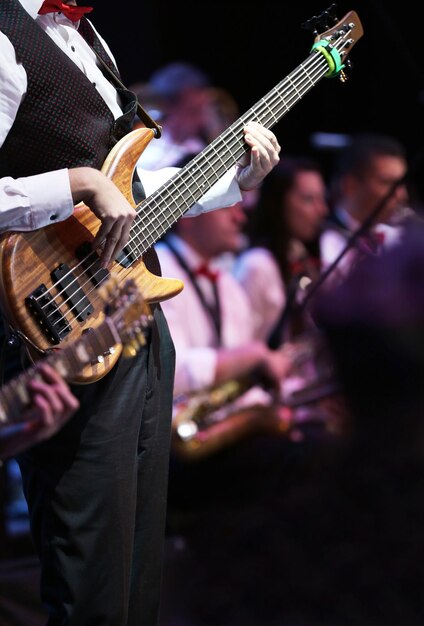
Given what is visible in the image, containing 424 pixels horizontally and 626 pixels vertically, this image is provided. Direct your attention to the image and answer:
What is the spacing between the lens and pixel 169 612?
3.20m

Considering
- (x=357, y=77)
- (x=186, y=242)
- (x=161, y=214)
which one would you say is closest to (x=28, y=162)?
(x=161, y=214)

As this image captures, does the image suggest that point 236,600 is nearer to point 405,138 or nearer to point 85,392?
point 85,392

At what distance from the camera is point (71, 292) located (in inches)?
68.2

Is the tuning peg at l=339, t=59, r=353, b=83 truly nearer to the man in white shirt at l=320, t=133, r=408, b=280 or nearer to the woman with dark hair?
the woman with dark hair

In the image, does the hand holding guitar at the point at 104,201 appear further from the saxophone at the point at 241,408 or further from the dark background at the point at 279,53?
the dark background at the point at 279,53

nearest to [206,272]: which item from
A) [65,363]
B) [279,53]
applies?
[279,53]

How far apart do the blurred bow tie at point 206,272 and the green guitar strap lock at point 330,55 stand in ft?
6.46

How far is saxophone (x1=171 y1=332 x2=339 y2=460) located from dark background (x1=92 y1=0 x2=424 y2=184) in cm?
117

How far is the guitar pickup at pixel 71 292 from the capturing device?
1.72 metres

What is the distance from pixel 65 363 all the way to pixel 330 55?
3.91ft

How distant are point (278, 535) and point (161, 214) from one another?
2641 mm

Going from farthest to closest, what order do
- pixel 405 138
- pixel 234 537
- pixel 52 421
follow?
1. pixel 405 138
2. pixel 234 537
3. pixel 52 421

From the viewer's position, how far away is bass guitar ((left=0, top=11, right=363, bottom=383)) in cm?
166

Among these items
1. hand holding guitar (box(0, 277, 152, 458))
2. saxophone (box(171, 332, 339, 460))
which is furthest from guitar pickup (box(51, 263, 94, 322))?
saxophone (box(171, 332, 339, 460))
